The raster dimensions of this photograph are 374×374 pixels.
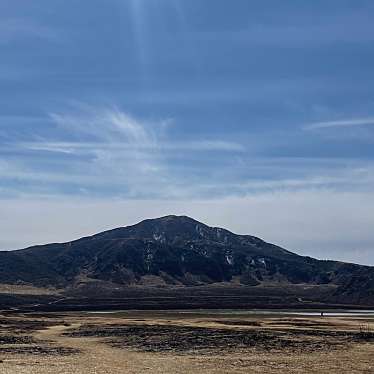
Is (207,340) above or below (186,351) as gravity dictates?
above

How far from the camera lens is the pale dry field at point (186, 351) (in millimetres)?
43125

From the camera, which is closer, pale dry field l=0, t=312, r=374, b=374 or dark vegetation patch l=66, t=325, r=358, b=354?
pale dry field l=0, t=312, r=374, b=374

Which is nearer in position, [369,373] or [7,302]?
[369,373]

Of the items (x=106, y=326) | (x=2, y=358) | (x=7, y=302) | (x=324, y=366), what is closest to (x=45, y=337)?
(x=106, y=326)

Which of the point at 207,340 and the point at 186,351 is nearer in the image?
the point at 186,351

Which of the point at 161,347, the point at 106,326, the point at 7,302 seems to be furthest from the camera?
the point at 7,302

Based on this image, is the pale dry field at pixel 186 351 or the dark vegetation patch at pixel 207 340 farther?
the dark vegetation patch at pixel 207 340

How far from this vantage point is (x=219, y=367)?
43500 millimetres

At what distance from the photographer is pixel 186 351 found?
54594 millimetres

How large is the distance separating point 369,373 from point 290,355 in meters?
10.9

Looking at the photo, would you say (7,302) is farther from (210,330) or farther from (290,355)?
(290,355)

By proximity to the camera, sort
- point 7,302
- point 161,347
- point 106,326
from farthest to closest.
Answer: point 7,302, point 106,326, point 161,347

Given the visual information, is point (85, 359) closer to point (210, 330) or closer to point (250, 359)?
point (250, 359)

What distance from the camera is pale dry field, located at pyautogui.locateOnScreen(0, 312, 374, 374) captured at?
43125mm
